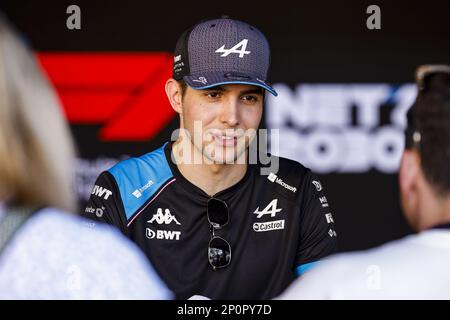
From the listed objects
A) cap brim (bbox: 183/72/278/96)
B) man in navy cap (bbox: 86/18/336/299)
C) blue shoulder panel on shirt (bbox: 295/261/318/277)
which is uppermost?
cap brim (bbox: 183/72/278/96)

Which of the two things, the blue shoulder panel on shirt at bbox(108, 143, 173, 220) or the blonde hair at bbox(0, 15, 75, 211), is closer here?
the blonde hair at bbox(0, 15, 75, 211)

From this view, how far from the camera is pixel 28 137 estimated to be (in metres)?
1.08

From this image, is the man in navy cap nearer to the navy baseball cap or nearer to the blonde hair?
the navy baseball cap

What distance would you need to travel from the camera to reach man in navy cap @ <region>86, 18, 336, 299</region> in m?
2.02

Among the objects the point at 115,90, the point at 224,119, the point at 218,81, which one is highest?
the point at 218,81

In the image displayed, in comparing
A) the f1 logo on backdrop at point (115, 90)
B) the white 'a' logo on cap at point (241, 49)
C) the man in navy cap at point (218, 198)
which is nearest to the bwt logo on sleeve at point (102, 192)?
the man in navy cap at point (218, 198)

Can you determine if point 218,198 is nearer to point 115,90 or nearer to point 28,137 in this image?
point 28,137

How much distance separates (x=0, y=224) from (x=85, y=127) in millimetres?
2570

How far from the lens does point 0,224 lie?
1.03 m

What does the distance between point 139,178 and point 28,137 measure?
1042 mm

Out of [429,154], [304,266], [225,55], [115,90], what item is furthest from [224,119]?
[115,90]

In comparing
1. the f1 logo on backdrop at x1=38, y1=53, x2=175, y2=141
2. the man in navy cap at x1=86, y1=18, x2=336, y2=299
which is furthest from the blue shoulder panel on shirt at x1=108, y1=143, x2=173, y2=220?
the f1 logo on backdrop at x1=38, y1=53, x2=175, y2=141

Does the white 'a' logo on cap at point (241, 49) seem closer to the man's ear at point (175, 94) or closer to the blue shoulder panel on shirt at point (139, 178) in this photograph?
the man's ear at point (175, 94)

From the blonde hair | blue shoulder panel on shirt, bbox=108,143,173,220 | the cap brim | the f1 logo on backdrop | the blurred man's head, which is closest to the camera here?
the blonde hair
